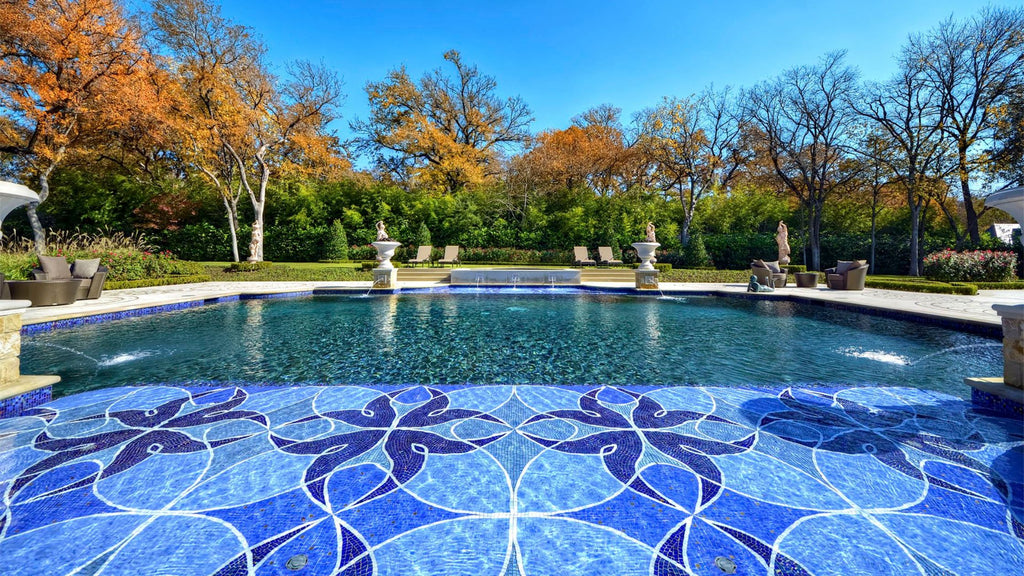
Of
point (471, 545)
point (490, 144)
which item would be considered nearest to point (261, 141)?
point (490, 144)

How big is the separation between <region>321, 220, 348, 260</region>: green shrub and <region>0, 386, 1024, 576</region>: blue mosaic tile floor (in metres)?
17.0

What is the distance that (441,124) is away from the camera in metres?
25.4

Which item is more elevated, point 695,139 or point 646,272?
point 695,139

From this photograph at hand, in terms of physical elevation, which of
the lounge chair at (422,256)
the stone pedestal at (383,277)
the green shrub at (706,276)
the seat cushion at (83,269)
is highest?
the lounge chair at (422,256)

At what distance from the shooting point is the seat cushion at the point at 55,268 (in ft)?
25.1

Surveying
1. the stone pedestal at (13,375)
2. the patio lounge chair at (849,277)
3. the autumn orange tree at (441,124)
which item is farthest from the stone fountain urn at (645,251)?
the autumn orange tree at (441,124)

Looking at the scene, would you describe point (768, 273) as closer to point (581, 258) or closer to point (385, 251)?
point (581, 258)

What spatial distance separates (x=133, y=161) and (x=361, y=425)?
2765cm

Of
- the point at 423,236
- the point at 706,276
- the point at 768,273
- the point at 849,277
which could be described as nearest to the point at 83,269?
the point at 423,236

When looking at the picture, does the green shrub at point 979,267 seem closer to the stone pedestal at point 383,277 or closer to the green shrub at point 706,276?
the green shrub at point 706,276

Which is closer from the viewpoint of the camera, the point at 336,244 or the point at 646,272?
the point at 646,272

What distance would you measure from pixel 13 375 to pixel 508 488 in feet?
12.0

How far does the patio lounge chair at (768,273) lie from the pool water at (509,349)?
455cm

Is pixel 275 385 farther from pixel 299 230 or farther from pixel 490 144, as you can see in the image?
pixel 490 144
